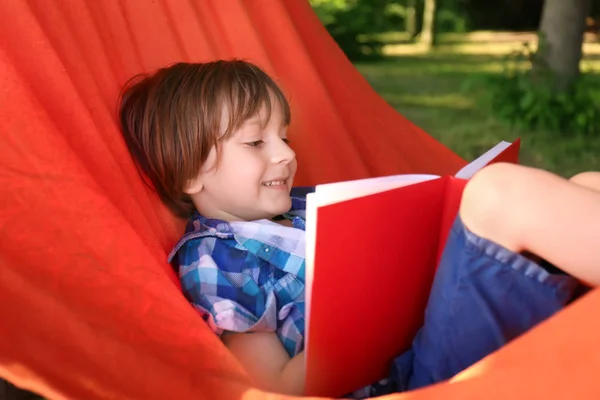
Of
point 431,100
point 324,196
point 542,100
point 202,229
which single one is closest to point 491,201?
point 324,196

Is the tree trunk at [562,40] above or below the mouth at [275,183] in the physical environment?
below

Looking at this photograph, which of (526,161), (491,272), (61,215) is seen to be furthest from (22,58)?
(526,161)

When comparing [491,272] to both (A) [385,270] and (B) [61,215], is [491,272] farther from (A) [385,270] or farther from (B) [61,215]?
(B) [61,215]

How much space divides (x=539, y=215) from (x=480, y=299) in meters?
0.12

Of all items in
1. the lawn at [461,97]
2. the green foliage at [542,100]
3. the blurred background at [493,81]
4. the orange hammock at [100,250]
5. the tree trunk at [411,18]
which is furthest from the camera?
the tree trunk at [411,18]

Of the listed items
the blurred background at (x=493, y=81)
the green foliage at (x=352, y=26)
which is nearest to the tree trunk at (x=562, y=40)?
the blurred background at (x=493, y=81)

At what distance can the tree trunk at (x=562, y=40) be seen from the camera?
324 cm

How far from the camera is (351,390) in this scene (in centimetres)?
96

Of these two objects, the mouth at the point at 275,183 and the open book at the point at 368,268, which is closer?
the open book at the point at 368,268

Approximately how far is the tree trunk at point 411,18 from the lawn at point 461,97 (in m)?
0.31

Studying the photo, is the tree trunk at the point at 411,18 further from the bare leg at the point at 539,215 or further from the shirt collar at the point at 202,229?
the bare leg at the point at 539,215

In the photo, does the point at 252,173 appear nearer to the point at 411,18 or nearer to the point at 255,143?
the point at 255,143

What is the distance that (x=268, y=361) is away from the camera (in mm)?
1000

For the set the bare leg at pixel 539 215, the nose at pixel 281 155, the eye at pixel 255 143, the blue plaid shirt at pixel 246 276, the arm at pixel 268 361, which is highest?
the bare leg at pixel 539 215
